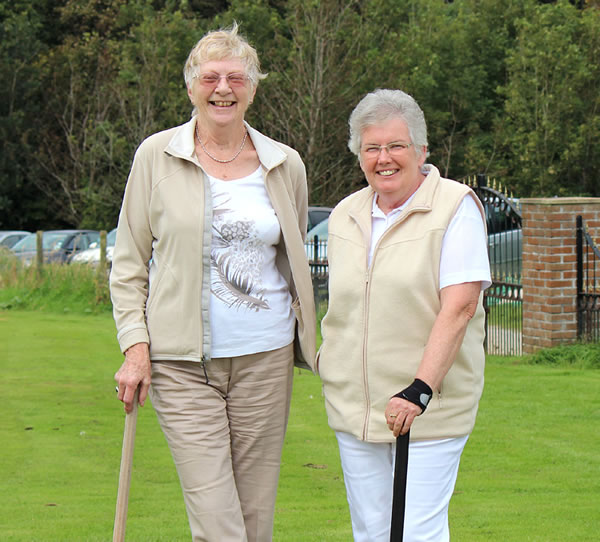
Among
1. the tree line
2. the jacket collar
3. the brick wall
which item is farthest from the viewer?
the tree line

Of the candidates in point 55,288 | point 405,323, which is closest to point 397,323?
point 405,323

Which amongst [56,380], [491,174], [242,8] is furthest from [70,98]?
[56,380]

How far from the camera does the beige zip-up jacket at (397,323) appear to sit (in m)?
3.38

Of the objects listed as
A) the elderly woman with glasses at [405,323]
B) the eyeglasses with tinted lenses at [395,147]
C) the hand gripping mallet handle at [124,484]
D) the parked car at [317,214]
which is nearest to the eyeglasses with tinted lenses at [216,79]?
the elderly woman with glasses at [405,323]

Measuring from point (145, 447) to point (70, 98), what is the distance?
3046cm

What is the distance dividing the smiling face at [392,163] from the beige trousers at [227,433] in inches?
31.2

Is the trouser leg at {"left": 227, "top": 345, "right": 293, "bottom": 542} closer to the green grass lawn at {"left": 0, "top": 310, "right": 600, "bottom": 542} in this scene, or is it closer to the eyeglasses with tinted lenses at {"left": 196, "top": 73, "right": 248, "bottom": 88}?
the eyeglasses with tinted lenses at {"left": 196, "top": 73, "right": 248, "bottom": 88}

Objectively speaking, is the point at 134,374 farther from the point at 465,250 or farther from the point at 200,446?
the point at 465,250

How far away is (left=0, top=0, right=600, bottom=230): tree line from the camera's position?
27969 millimetres

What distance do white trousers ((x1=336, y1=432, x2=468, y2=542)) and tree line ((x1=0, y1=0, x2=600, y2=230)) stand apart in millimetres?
23120

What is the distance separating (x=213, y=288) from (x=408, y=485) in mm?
1001

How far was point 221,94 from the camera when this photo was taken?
12.6 ft

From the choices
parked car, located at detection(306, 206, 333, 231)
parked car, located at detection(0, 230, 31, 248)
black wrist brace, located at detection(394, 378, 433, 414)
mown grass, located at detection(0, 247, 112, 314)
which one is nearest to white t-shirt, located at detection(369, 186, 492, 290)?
black wrist brace, located at detection(394, 378, 433, 414)

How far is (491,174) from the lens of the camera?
1227 inches
